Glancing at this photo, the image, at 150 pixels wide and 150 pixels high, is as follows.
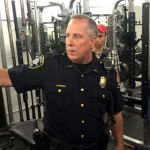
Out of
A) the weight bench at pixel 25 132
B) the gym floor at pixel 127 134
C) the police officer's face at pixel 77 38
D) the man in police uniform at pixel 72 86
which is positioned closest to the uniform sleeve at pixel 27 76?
the man in police uniform at pixel 72 86

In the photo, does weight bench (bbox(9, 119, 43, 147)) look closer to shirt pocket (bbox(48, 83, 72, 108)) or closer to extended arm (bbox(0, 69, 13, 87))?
shirt pocket (bbox(48, 83, 72, 108))

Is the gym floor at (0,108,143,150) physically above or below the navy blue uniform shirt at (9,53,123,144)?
below

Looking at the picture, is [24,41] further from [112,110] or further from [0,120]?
[112,110]

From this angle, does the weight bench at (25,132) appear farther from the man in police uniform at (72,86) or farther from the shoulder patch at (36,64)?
the shoulder patch at (36,64)

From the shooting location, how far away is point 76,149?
4.45 ft

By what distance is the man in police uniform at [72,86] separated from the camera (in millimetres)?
1263

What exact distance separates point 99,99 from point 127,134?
7.13 ft

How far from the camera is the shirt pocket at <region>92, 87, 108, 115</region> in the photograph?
1.36 metres

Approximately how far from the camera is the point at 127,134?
→ 3246 millimetres

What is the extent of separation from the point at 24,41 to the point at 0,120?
1526 mm

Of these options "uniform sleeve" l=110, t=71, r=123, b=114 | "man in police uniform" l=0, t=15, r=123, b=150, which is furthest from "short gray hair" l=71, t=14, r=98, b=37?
"uniform sleeve" l=110, t=71, r=123, b=114

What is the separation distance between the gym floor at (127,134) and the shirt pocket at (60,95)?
1675mm

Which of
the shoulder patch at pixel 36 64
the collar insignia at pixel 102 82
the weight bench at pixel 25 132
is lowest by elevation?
the weight bench at pixel 25 132

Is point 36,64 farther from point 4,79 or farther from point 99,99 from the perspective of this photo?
point 99,99
